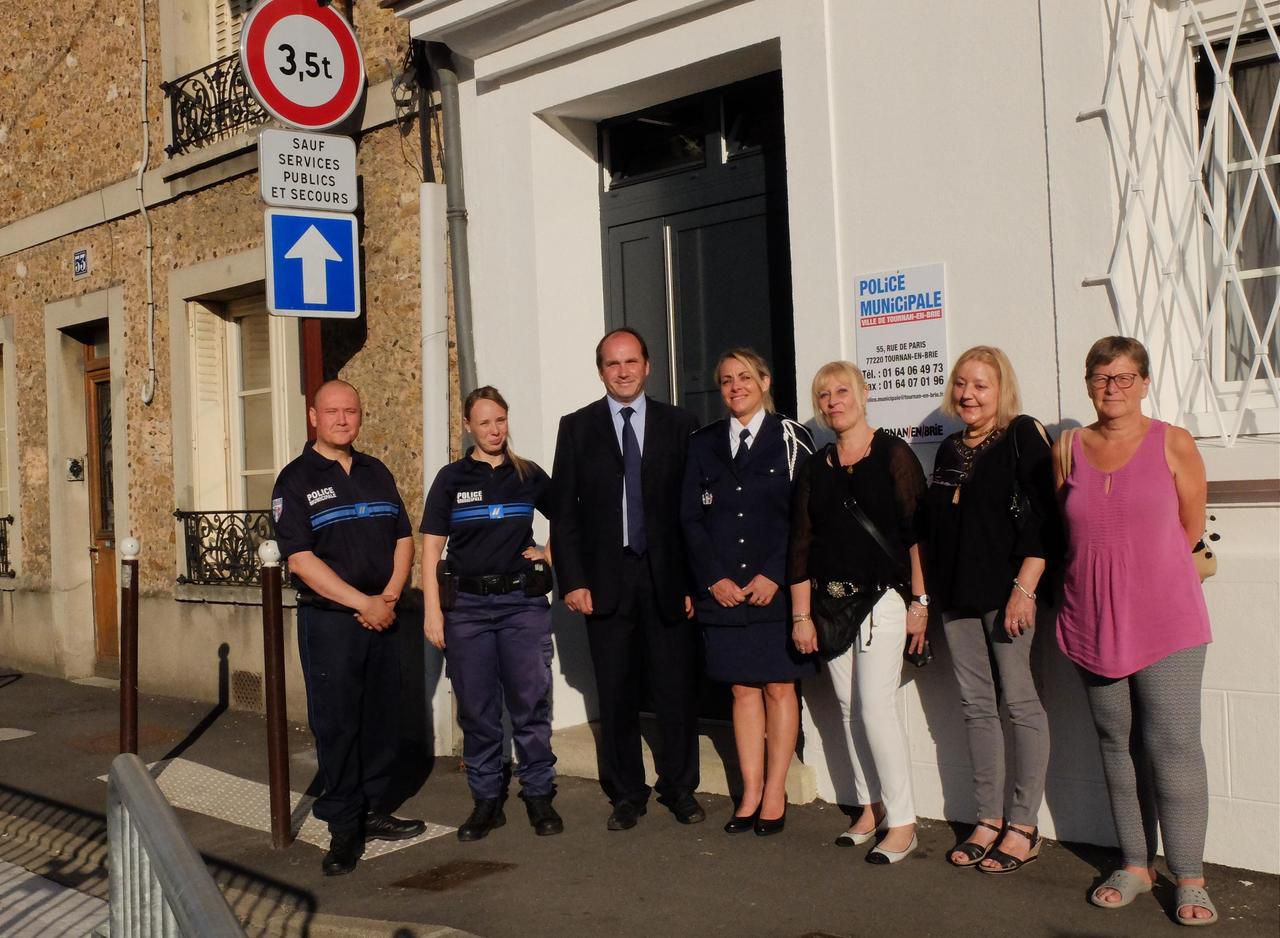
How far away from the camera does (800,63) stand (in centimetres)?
596

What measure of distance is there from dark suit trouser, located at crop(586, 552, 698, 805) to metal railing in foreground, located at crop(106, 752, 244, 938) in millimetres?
3050

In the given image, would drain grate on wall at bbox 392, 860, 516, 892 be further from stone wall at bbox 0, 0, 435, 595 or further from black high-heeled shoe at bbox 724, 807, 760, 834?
stone wall at bbox 0, 0, 435, 595

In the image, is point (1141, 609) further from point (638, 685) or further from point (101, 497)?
point (101, 497)

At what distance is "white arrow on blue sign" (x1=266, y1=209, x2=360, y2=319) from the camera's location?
23.4 ft

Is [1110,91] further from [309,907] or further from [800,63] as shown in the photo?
[309,907]

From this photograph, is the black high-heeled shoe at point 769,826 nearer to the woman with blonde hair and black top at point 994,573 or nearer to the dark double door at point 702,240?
the woman with blonde hair and black top at point 994,573

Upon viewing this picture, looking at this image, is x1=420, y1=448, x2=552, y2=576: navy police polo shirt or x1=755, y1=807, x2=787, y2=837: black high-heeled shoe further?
x1=420, y1=448, x2=552, y2=576: navy police polo shirt

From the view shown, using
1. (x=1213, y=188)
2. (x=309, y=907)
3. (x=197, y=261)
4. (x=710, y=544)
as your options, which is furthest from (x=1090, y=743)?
(x=197, y=261)

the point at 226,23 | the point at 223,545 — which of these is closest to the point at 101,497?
the point at 223,545

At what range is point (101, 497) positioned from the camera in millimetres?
11562

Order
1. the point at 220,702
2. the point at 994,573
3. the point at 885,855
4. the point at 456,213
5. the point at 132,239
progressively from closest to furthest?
the point at 994,573
the point at 885,855
the point at 456,213
the point at 220,702
the point at 132,239

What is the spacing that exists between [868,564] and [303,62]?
4.71 m

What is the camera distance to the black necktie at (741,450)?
5566 millimetres

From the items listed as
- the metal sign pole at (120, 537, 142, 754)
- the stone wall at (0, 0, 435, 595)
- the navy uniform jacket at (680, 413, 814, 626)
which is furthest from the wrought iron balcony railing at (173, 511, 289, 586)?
the navy uniform jacket at (680, 413, 814, 626)
